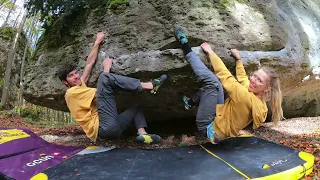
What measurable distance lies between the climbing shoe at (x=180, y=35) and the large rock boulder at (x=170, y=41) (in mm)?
143

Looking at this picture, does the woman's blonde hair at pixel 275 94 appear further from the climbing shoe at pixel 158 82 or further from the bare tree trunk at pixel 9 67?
the bare tree trunk at pixel 9 67

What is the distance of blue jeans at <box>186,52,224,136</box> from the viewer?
3951mm

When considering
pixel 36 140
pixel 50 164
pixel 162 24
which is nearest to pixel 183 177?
pixel 50 164

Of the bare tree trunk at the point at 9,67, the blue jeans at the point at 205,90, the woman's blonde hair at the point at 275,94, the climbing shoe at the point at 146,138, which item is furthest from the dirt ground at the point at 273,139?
the bare tree trunk at the point at 9,67

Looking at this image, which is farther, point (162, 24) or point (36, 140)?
point (36, 140)

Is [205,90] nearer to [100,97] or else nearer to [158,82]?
[158,82]

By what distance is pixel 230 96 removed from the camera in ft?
12.3

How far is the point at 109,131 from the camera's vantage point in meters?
4.25

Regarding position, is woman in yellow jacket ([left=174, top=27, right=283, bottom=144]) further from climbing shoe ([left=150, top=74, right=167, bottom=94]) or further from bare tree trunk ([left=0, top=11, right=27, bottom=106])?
bare tree trunk ([left=0, top=11, right=27, bottom=106])

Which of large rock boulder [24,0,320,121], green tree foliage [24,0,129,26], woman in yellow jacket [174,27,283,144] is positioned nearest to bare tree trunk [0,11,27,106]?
green tree foliage [24,0,129,26]

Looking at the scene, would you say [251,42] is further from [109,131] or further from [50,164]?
[50,164]

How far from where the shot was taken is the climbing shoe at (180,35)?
4.07 m

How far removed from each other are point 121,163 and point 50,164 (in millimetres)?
1005

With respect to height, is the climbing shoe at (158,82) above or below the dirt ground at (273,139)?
above
